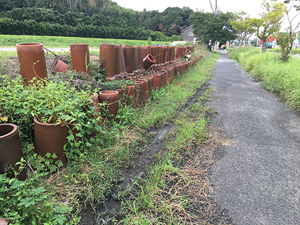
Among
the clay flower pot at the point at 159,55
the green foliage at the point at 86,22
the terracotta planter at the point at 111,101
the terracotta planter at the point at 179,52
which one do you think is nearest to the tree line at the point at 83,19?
the green foliage at the point at 86,22

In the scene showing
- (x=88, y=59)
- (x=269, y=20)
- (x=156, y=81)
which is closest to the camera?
(x=88, y=59)

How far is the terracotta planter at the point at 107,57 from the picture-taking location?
2945 mm

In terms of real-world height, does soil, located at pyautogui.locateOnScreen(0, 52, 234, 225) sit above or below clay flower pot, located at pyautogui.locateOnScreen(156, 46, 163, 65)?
below

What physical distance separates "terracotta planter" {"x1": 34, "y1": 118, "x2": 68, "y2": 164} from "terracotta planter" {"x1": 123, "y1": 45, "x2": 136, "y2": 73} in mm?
2288

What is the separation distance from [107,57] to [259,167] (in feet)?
8.39

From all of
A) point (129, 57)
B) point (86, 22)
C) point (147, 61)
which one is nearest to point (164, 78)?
point (147, 61)

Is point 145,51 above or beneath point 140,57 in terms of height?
above

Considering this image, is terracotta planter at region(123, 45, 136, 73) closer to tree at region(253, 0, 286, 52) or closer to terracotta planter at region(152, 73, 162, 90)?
terracotta planter at region(152, 73, 162, 90)

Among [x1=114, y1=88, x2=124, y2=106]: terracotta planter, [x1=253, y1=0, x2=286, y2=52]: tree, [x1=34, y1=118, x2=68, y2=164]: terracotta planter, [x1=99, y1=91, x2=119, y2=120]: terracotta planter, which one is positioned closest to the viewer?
[x1=34, y1=118, x2=68, y2=164]: terracotta planter

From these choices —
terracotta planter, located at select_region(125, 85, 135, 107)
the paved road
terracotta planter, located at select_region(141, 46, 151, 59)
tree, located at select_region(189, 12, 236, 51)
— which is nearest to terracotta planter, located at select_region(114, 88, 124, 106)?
terracotta planter, located at select_region(125, 85, 135, 107)

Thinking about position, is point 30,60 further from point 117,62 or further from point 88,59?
point 117,62

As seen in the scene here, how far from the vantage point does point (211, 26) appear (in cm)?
2405

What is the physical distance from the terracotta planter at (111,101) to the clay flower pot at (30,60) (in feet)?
2.30

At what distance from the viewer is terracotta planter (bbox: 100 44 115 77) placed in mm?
2945
